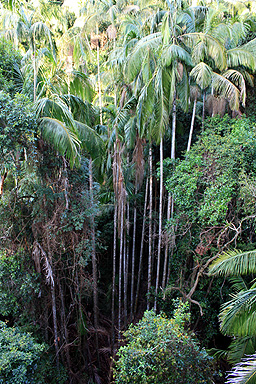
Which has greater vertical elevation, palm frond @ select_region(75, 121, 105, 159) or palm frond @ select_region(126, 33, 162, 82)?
palm frond @ select_region(126, 33, 162, 82)

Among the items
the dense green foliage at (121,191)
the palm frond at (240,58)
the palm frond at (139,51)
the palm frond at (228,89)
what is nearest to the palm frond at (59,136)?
the dense green foliage at (121,191)

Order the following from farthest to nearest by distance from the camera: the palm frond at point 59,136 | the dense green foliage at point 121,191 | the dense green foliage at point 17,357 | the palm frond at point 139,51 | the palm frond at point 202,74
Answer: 1. the palm frond at point 139,51
2. the palm frond at point 202,74
3. the palm frond at point 59,136
4. the dense green foliage at point 121,191
5. the dense green foliage at point 17,357

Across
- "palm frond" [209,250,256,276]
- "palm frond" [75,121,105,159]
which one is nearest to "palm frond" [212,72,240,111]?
"palm frond" [75,121,105,159]

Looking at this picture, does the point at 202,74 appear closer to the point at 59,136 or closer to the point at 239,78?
the point at 239,78

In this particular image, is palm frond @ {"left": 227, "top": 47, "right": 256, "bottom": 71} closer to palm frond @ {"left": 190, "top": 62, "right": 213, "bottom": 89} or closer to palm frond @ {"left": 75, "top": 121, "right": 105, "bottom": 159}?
palm frond @ {"left": 190, "top": 62, "right": 213, "bottom": 89}

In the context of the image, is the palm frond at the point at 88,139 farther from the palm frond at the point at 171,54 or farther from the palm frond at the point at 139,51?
the palm frond at the point at 171,54

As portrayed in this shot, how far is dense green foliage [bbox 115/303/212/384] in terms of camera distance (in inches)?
177

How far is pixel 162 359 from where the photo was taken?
4590 mm

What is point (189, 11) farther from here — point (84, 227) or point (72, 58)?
point (84, 227)

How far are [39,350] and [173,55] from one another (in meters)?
6.79

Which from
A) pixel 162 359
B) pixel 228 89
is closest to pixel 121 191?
pixel 228 89

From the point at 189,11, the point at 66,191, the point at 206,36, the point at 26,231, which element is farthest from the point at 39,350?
the point at 189,11

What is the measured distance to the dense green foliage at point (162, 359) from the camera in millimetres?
4488

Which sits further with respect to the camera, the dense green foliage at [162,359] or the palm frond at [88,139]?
the palm frond at [88,139]
